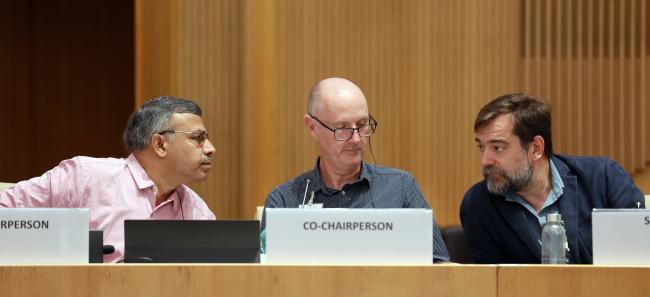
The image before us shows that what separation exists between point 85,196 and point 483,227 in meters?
1.38

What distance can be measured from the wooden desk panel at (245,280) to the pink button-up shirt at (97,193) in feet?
2.94

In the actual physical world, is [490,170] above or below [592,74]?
below

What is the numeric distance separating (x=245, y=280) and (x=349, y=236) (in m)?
0.28

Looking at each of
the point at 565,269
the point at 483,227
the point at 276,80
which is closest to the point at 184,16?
the point at 276,80

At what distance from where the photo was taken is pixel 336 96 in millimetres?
3338

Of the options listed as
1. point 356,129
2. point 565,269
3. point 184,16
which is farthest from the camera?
point 184,16

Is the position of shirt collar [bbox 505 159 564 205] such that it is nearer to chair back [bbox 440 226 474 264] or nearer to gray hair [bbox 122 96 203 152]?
chair back [bbox 440 226 474 264]

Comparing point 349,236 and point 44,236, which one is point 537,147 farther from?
point 44,236

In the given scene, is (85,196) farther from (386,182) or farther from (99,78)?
(99,78)

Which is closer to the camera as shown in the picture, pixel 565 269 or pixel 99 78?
pixel 565 269

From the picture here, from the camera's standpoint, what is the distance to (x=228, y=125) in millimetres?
4699

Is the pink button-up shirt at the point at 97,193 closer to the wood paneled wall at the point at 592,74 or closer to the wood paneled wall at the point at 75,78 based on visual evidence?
the wood paneled wall at the point at 592,74

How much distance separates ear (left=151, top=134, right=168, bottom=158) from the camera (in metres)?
3.42

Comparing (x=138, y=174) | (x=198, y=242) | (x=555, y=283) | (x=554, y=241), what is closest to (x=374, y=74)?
(x=138, y=174)
